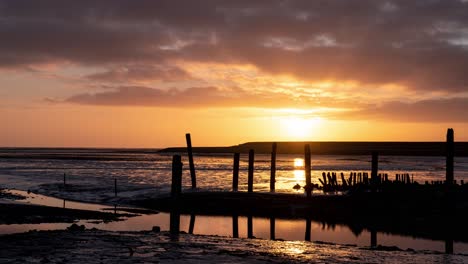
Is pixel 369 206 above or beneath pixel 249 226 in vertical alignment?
above

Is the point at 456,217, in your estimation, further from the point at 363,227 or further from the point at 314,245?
the point at 314,245

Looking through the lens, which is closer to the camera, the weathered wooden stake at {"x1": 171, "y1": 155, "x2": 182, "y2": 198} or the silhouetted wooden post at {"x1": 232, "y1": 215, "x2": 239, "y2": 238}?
the silhouetted wooden post at {"x1": 232, "y1": 215, "x2": 239, "y2": 238}

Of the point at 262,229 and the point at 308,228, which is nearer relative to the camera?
the point at 262,229

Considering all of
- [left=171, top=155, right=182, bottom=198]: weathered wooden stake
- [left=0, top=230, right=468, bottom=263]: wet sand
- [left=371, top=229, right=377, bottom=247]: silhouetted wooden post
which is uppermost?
[left=171, top=155, right=182, bottom=198]: weathered wooden stake

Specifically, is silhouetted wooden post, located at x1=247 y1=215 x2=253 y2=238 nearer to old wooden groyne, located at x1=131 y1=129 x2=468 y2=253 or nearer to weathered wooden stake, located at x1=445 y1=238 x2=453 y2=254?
old wooden groyne, located at x1=131 y1=129 x2=468 y2=253

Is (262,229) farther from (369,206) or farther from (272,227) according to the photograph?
(369,206)

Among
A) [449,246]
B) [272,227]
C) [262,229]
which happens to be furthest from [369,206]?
[449,246]

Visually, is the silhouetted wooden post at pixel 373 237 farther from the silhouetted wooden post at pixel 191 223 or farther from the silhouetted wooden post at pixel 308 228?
the silhouetted wooden post at pixel 191 223

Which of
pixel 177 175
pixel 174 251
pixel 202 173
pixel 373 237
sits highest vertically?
pixel 177 175

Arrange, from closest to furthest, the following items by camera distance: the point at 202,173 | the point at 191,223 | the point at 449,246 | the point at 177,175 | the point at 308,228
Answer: the point at 449,246 → the point at 177,175 → the point at 308,228 → the point at 191,223 → the point at 202,173

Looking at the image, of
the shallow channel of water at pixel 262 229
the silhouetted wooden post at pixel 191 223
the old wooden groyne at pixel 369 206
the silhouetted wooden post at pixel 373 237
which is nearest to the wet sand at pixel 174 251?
the shallow channel of water at pixel 262 229

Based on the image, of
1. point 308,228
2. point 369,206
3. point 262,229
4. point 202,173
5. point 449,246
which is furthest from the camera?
point 202,173

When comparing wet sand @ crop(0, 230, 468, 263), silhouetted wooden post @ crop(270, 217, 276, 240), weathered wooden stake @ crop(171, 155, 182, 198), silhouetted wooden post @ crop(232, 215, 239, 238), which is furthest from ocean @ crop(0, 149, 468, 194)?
wet sand @ crop(0, 230, 468, 263)

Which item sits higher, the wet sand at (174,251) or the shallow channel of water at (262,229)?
the wet sand at (174,251)
